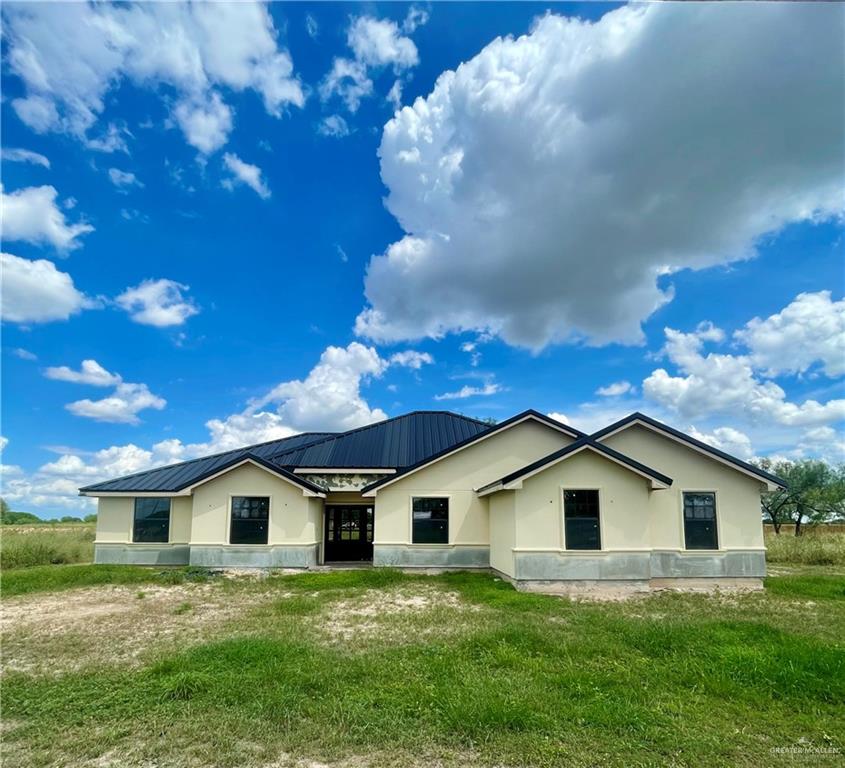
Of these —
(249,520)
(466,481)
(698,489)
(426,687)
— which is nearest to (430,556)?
(466,481)

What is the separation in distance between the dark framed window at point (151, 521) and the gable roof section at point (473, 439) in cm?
666

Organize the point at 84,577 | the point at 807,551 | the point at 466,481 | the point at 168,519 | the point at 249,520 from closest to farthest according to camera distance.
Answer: the point at 84,577
the point at 249,520
the point at 466,481
the point at 168,519
the point at 807,551

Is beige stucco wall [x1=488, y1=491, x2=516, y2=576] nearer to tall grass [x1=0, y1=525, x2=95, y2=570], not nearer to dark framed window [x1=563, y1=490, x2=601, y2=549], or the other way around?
dark framed window [x1=563, y1=490, x2=601, y2=549]

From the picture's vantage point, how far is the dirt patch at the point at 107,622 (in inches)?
296

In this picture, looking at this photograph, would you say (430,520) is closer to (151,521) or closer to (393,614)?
(393,614)

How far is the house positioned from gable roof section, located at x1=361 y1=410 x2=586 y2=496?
0.04m

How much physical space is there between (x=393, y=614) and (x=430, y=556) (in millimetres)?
5672

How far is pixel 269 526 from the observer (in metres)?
15.8

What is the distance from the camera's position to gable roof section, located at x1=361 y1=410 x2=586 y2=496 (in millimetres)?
15656

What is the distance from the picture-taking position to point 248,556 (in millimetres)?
15586

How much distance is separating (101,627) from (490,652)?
695cm

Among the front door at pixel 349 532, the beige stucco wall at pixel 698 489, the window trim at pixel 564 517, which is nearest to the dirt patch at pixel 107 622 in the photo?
the front door at pixel 349 532

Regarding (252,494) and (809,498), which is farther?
(809,498)

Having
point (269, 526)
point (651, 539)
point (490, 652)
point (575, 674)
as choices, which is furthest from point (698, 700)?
point (269, 526)
